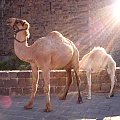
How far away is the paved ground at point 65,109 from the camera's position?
6336 mm

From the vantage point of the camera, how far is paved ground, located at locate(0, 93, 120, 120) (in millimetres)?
6336

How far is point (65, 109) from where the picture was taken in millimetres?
6957

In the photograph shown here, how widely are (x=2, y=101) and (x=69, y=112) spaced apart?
6.06 ft

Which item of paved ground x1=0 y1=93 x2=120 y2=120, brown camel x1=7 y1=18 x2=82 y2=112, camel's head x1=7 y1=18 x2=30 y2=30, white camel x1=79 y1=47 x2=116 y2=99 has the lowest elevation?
paved ground x1=0 y1=93 x2=120 y2=120

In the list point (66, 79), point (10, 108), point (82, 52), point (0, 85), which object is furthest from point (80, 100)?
point (82, 52)

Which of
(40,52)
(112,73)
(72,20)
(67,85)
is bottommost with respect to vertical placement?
(67,85)

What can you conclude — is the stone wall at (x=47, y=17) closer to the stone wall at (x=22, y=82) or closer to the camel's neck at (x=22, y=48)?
the stone wall at (x=22, y=82)

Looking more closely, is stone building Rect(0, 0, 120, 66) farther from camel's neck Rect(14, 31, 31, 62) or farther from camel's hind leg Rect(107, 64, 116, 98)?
camel's neck Rect(14, 31, 31, 62)

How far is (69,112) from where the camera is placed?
669 centimetres

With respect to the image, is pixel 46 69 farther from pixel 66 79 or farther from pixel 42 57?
pixel 66 79

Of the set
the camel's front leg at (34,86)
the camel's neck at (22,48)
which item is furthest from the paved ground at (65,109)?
the camel's neck at (22,48)

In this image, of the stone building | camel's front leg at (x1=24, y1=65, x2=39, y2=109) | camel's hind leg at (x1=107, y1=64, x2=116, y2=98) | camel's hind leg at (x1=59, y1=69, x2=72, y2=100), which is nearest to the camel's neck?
camel's front leg at (x1=24, y1=65, x2=39, y2=109)

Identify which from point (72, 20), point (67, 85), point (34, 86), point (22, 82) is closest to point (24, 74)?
point (22, 82)

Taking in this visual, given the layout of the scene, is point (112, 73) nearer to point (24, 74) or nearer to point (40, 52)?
point (24, 74)
